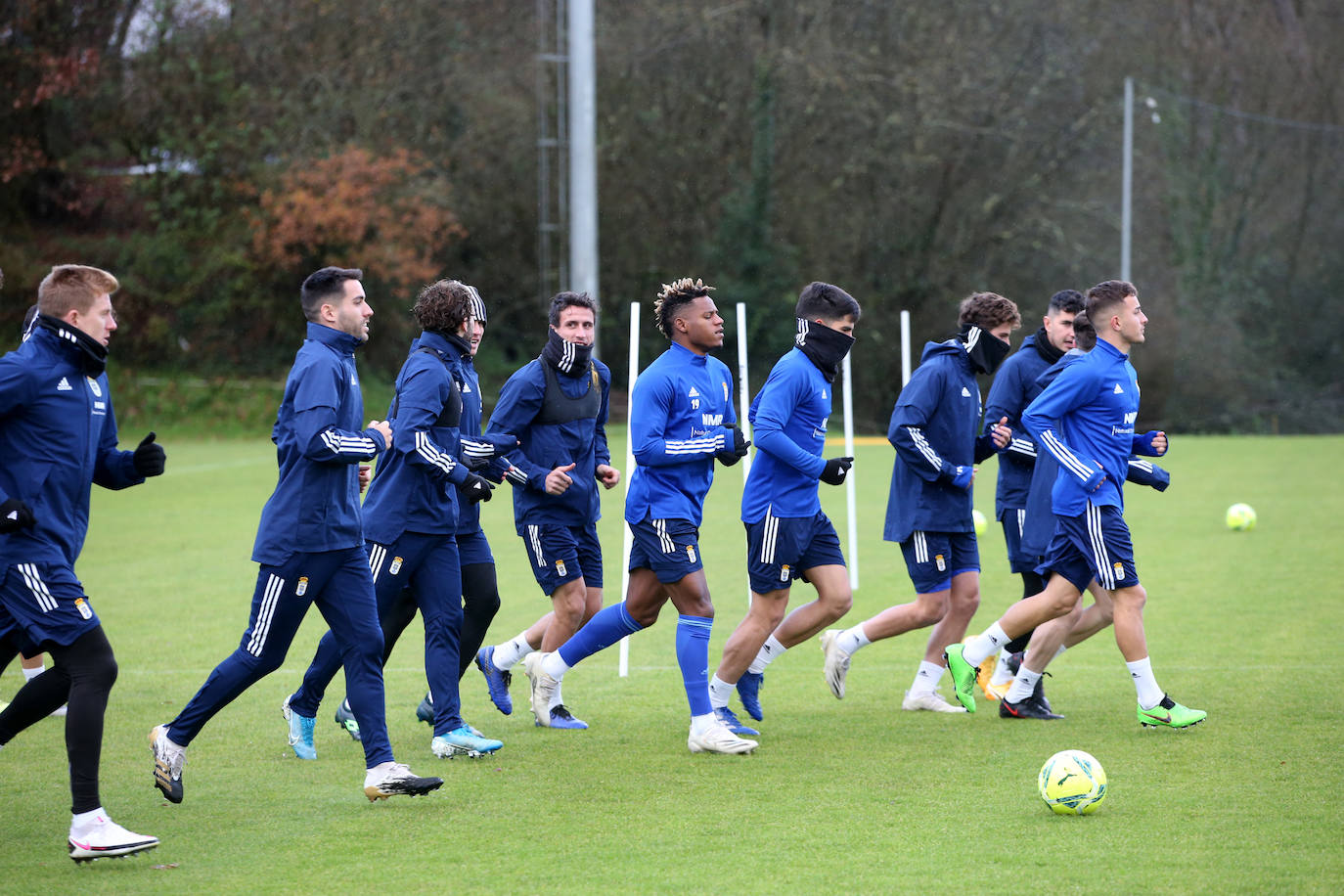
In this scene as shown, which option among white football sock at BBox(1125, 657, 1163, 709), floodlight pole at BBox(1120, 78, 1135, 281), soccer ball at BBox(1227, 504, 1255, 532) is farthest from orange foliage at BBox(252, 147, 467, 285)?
white football sock at BBox(1125, 657, 1163, 709)

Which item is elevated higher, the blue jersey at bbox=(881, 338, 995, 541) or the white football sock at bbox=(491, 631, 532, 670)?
the blue jersey at bbox=(881, 338, 995, 541)

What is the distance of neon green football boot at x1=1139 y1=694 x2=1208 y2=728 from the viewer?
22.6ft

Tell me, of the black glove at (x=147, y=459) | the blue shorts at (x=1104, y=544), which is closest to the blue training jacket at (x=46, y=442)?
the black glove at (x=147, y=459)

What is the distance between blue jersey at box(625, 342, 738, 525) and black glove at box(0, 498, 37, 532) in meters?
2.61

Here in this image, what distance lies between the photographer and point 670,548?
21.8 ft

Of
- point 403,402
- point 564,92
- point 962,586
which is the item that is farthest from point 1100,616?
point 564,92

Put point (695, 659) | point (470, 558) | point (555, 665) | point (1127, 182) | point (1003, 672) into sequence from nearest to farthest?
point (695, 659), point (470, 558), point (555, 665), point (1003, 672), point (1127, 182)

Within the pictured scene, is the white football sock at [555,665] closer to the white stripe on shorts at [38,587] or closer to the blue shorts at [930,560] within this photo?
the blue shorts at [930,560]

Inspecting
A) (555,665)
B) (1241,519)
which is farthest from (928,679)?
(1241,519)

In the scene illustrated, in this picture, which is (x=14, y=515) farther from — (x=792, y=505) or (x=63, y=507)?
(x=792, y=505)

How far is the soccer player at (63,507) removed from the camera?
5043 millimetres

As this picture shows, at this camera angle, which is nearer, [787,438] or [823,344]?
[787,438]

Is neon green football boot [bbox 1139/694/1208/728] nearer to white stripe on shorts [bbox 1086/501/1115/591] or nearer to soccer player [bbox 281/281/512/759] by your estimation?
white stripe on shorts [bbox 1086/501/1115/591]

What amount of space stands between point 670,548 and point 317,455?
1817 mm
